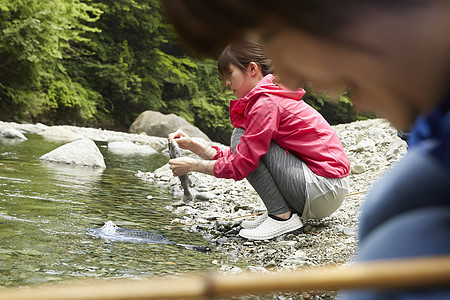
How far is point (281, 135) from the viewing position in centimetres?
292

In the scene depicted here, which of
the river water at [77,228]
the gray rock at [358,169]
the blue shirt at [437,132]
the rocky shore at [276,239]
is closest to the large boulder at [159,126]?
the rocky shore at [276,239]

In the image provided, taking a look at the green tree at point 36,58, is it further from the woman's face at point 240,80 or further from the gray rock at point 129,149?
the woman's face at point 240,80

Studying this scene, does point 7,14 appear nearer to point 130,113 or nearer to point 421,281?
point 130,113

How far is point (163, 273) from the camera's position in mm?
2193

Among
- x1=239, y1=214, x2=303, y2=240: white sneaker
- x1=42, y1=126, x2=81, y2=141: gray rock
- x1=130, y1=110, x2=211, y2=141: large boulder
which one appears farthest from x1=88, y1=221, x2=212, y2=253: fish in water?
x1=130, y1=110, x2=211, y2=141: large boulder

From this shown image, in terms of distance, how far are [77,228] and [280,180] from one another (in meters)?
1.15

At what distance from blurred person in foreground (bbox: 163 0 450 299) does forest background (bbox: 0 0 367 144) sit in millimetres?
12365

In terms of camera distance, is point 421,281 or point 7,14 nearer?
point 421,281

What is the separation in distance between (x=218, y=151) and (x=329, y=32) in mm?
2755

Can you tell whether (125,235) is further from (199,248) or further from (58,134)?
(58,134)

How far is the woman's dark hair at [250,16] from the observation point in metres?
0.68

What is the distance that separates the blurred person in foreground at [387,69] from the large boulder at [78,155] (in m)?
5.58

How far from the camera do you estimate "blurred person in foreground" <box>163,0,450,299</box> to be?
65cm

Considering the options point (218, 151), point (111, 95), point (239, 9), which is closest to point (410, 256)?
point (239, 9)
